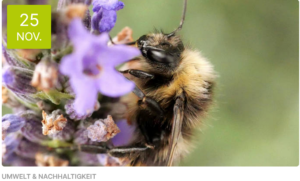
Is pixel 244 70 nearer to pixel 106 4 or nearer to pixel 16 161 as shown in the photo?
pixel 106 4

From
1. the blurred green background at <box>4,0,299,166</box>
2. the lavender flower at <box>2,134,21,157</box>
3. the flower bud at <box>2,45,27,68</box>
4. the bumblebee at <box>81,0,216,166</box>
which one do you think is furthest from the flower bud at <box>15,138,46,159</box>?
the blurred green background at <box>4,0,299,166</box>

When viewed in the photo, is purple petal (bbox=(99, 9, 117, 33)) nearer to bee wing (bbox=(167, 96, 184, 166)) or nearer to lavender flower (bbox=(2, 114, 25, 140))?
bee wing (bbox=(167, 96, 184, 166))

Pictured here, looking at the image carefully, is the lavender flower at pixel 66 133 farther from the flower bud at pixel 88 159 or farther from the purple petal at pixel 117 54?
the purple petal at pixel 117 54

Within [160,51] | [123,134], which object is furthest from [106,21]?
[123,134]

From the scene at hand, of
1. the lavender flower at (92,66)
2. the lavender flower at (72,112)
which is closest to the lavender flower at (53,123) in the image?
the lavender flower at (72,112)
